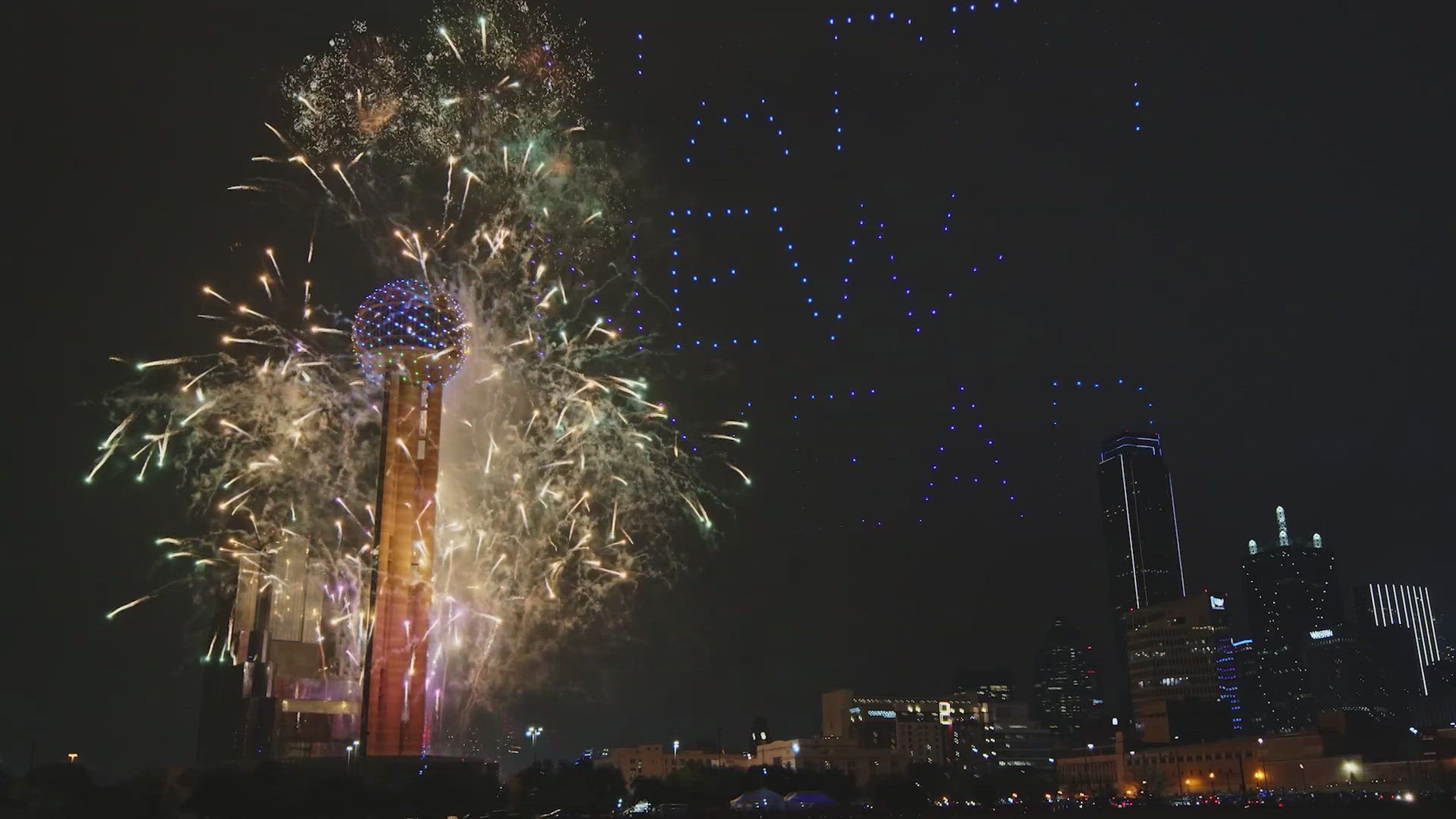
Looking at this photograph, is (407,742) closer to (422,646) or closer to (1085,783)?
(422,646)

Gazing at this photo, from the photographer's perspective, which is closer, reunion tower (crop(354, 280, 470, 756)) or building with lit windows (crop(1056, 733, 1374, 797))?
reunion tower (crop(354, 280, 470, 756))

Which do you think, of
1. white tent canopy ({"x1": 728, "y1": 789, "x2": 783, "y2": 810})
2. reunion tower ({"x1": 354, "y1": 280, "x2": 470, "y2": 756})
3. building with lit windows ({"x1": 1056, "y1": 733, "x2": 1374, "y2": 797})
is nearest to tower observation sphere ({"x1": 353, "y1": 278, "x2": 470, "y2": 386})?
reunion tower ({"x1": 354, "y1": 280, "x2": 470, "y2": 756})

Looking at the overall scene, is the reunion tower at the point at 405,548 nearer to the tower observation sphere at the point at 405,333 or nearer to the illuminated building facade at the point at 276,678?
the tower observation sphere at the point at 405,333

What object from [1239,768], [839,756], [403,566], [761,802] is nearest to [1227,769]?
[1239,768]

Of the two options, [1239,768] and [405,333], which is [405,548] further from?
[1239,768]

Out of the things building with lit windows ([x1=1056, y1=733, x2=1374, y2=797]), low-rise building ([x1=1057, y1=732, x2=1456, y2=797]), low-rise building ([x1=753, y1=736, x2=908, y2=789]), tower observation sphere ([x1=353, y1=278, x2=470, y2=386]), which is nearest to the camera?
tower observation sphere ([x1=353, y1=278, x2=470, y2=386])

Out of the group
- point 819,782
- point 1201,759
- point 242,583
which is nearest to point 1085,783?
point 1201,759

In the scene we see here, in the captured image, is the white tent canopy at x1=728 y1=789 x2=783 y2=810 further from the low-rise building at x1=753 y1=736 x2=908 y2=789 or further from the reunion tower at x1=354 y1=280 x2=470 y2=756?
the low-rise building at x1=753 y1=736 x2=908 y2=789
